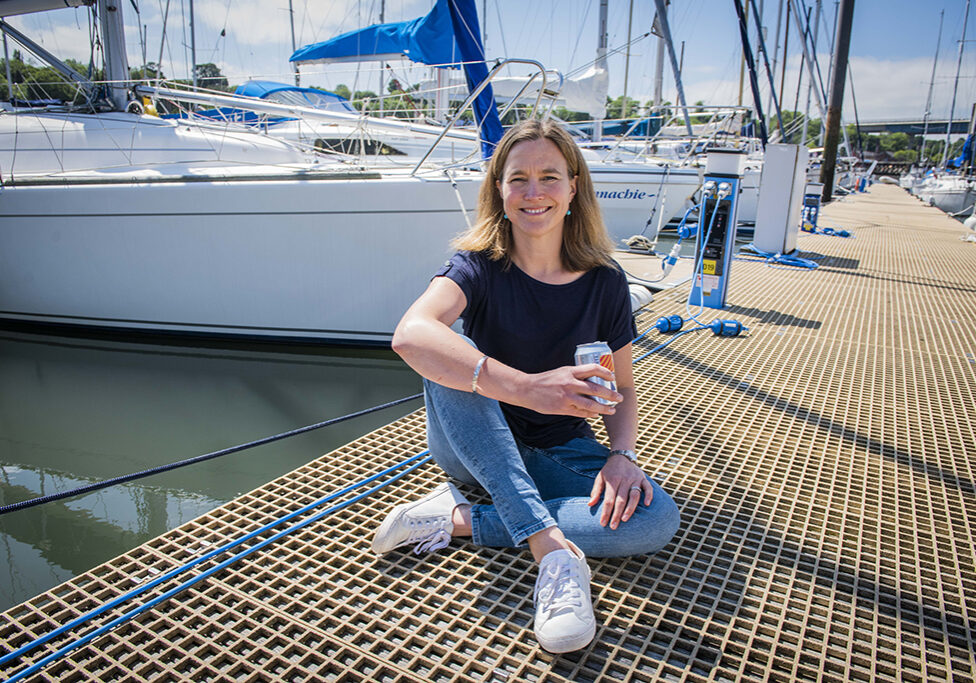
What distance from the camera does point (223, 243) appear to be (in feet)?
19.4

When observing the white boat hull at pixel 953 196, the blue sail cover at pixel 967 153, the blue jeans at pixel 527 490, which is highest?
the blue sail cover at pixel 967 153

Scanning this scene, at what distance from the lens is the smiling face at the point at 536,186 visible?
2012mm

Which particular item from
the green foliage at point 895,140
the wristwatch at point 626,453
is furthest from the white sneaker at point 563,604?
the green foliage at point 895,140

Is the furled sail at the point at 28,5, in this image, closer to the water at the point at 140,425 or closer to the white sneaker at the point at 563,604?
the water at the point at 140,425

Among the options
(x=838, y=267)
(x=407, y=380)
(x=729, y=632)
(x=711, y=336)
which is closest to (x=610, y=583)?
(x=729, y=632)

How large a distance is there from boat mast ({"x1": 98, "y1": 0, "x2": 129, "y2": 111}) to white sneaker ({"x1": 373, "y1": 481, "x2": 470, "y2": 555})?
656cm

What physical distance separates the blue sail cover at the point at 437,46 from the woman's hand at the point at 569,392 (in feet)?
14.7

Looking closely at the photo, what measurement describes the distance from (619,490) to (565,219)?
0.93m

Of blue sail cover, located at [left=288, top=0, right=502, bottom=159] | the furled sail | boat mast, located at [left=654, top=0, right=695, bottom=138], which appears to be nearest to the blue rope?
boat mast, located at [left=654, top=0, right=695, bottom=138]

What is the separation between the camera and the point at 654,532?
192 cm

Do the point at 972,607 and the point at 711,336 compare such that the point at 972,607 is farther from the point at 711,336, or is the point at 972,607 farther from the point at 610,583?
the point at 711,336

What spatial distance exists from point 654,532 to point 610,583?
20cm

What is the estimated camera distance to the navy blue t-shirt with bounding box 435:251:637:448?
2029mm

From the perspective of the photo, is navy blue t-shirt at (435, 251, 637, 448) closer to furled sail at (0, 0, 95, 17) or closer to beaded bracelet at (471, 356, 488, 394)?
beaded bracelet at (471, 356, 488, 394)
